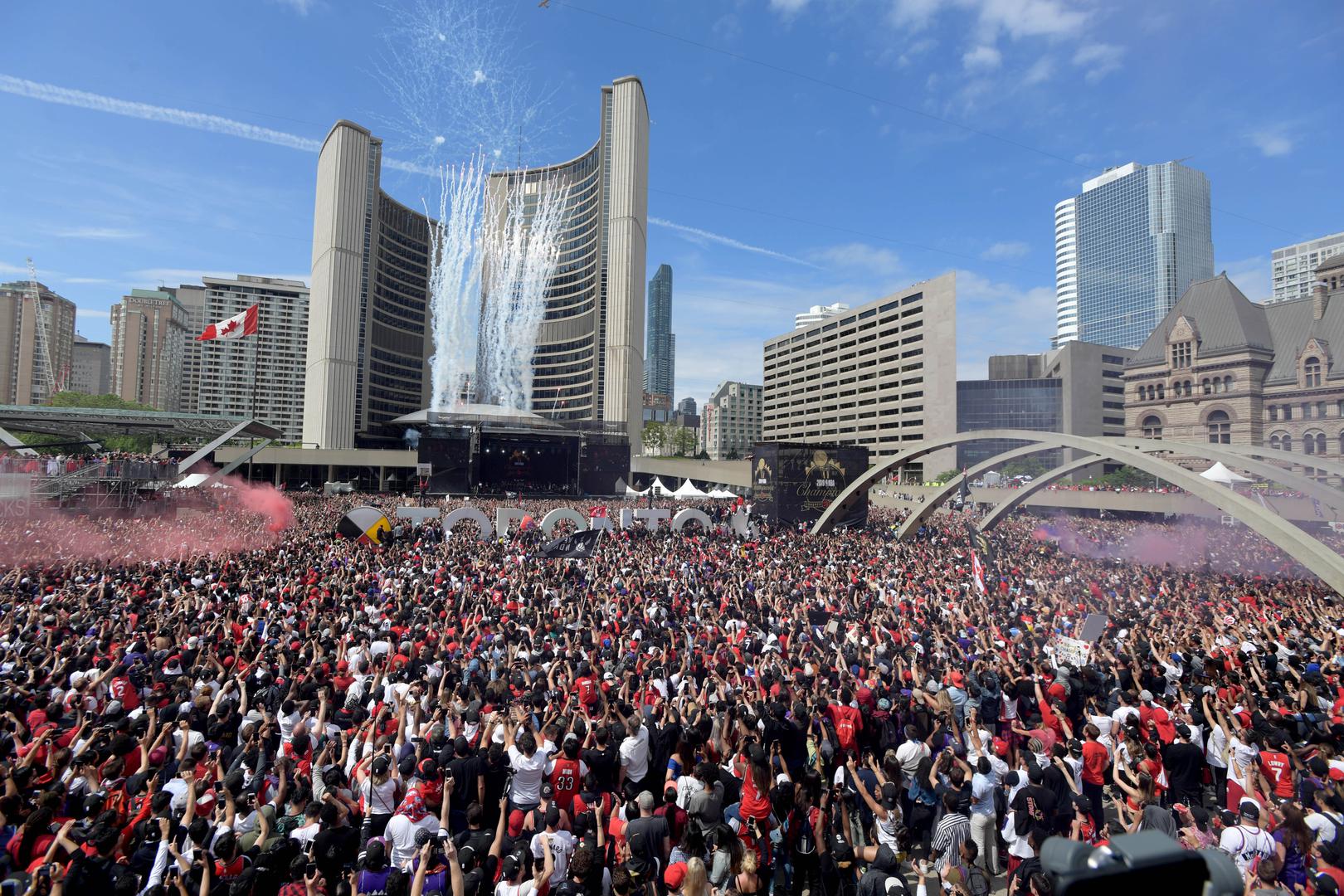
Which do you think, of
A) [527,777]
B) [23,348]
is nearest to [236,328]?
[527,777]

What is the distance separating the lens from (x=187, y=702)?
295 inches

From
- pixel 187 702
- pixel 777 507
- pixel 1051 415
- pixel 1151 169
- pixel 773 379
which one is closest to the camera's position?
pixel 187 702

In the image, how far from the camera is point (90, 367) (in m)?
168

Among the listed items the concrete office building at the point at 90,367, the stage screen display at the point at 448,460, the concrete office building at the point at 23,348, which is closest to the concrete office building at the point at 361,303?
the stage screen display at the point at 448,460

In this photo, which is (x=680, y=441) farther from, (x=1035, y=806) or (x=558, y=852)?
(x=558, y=852)

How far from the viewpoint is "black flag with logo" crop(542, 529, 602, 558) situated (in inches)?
799

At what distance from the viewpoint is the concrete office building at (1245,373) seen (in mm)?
55000

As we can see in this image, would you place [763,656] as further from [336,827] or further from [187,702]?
[187,702]

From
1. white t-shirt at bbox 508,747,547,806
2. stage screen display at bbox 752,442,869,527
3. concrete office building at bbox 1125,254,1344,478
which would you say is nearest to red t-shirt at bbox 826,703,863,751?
white t-shirt at bbox 508,747,547,806

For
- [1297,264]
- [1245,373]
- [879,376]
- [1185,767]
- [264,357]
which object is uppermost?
[1297,264]

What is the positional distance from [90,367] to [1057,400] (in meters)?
225

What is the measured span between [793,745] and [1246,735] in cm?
464

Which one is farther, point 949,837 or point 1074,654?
point 1074,654

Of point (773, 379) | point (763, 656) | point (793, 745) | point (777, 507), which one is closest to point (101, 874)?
point (793, 745)
